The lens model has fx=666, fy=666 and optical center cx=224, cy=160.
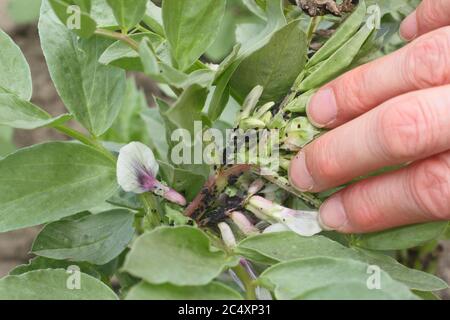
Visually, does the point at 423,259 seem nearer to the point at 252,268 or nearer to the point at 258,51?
the point at 252,268

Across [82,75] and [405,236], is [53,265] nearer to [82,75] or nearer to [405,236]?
[82,75]

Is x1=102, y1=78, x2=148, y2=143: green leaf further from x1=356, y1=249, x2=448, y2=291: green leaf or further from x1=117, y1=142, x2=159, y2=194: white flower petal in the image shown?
x1=356, y1=249, x2=448, y2=291: green leaf

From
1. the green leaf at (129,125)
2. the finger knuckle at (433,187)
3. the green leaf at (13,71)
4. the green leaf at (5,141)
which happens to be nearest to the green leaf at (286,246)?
the finger knuckle at (433,187)

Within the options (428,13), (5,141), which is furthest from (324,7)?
(5,141)

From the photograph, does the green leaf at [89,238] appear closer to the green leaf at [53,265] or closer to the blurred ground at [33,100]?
the green leaf at [53,265]

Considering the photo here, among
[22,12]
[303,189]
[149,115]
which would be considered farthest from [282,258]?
[22,12]

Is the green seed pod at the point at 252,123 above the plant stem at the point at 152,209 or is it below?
above
